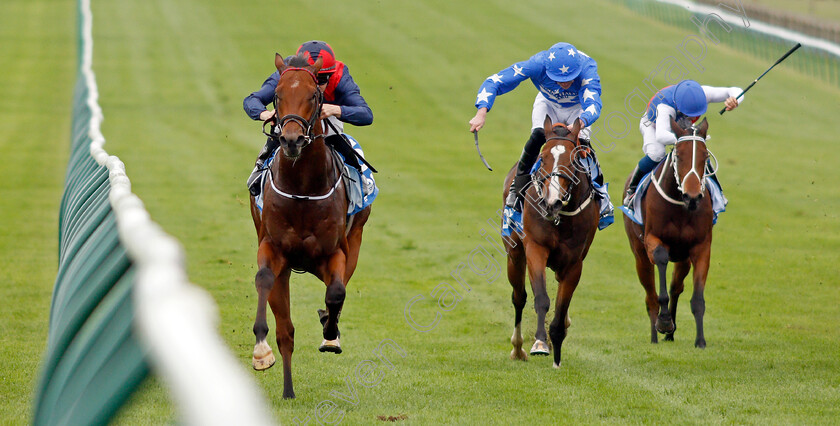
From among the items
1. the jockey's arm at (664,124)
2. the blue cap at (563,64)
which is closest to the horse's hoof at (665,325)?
the jockey's arm at (664,124)

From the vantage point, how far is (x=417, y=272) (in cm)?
1205

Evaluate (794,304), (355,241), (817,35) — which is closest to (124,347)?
(355,241)

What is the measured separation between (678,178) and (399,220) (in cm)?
770

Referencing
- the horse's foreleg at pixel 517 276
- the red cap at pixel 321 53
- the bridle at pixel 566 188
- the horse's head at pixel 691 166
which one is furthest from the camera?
the horse's foreleg at pixel 517 276

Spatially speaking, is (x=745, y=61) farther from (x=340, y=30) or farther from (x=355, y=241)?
(x=355, y=241)

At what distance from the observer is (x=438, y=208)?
16.4 m

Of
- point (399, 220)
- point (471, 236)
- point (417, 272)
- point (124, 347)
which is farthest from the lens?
point (399, 220)

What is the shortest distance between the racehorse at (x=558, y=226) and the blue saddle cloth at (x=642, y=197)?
110cm

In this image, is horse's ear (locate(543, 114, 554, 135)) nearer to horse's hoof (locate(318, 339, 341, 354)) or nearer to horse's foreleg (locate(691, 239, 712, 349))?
horse's foreleg (locate(691, 239, 712, 349))

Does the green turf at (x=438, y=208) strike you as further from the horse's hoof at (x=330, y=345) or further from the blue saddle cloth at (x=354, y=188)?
the blue saddle cloth at (x=354, y=188)

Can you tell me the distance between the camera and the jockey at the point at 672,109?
8641 mm

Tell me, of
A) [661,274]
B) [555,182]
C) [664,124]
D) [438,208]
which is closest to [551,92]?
[664,124]

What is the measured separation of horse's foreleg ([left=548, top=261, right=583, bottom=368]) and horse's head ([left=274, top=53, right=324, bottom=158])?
2.56m

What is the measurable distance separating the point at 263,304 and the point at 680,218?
3965 mm
